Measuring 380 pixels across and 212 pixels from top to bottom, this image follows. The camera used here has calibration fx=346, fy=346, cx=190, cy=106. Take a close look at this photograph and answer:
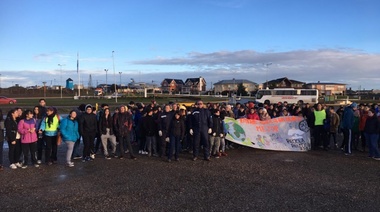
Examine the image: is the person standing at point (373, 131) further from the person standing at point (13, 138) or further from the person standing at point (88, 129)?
the person standing at point (13, 138)

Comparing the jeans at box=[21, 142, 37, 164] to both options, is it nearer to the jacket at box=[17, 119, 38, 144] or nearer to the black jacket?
the jacket at box=[17, 119, 38, 144]

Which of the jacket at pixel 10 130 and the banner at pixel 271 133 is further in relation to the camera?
the banner at pixel 271 133

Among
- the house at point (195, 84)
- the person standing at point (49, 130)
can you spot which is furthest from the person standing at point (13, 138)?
the house at point (195, 84)

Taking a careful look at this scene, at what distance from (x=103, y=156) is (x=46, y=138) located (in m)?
2.27

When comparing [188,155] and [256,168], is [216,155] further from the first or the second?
[256,168]

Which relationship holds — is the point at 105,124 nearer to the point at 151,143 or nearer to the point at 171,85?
the point at 151,143

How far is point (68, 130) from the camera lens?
1079cm

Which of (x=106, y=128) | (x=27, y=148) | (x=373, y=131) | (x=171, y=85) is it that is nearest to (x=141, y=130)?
(x=106, y=128)

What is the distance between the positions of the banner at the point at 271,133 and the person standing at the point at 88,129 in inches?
194

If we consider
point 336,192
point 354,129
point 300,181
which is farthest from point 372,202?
point 354,129

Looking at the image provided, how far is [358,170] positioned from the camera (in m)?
10.0

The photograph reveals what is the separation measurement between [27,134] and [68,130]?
116 centimetres

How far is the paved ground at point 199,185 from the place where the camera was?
22.4 feet

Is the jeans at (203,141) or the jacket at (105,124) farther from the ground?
the jacket at (105,124)
